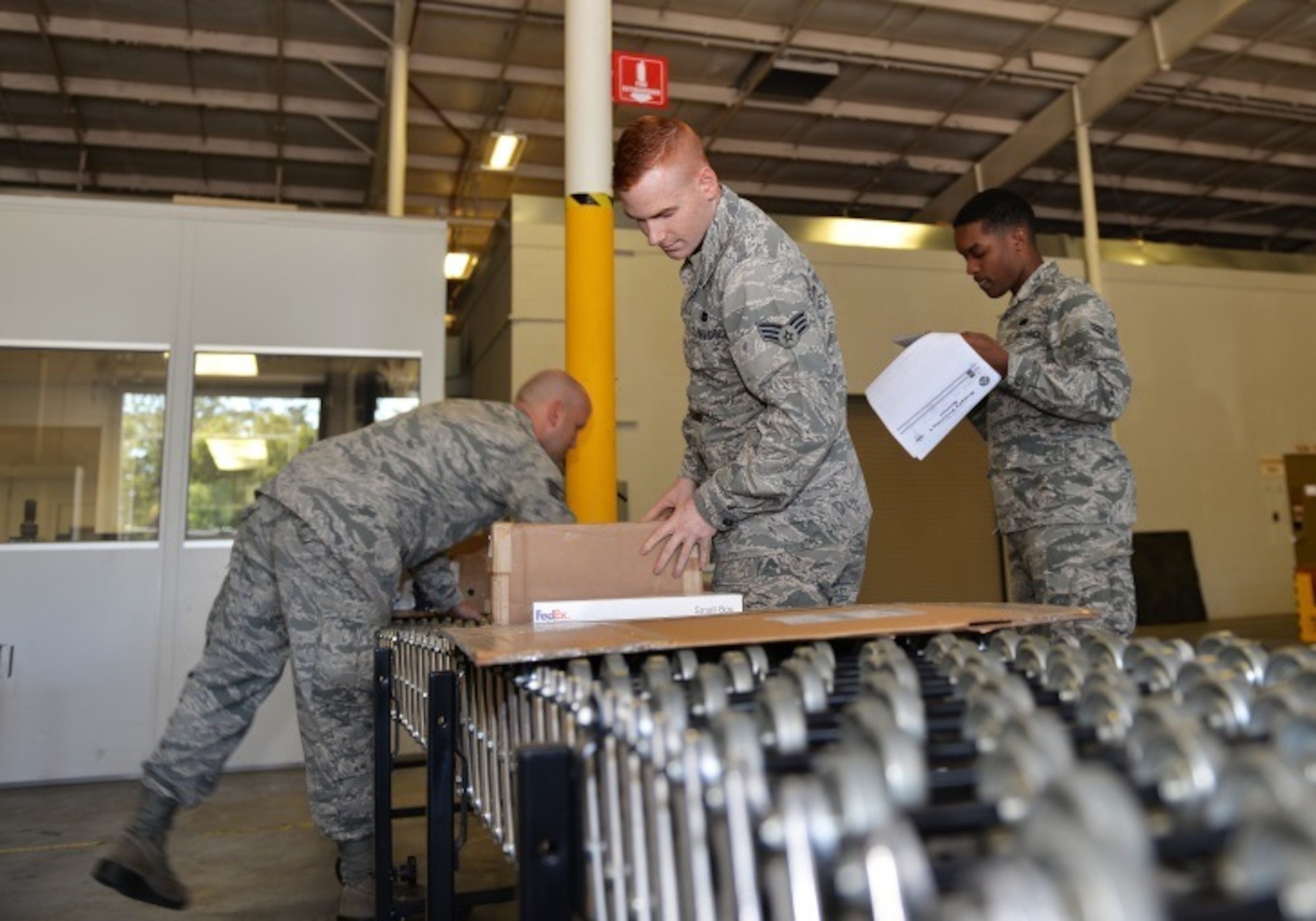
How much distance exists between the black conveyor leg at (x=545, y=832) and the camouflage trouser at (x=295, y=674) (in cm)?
165

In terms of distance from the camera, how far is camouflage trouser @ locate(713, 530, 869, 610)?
5.90ft

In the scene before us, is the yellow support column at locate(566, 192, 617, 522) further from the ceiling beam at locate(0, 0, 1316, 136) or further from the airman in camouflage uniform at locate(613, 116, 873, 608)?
the ceiling beam at locate(0, 0, 1316, 136)

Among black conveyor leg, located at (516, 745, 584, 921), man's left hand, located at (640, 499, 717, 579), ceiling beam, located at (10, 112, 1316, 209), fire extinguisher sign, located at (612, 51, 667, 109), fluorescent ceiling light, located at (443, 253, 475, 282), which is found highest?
ceiling beam, located at (10, 112, 1316, 209)

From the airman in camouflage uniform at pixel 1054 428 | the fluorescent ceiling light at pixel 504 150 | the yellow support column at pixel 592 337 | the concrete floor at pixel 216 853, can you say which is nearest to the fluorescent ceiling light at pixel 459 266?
the fluorescent ceiling light at pixel 504 150

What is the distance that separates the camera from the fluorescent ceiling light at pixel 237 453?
→ 4449 mm

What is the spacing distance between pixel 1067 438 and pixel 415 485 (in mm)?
1551

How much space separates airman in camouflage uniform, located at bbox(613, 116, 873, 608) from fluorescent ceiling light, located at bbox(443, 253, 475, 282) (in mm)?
7086

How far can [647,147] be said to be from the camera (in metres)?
1.79

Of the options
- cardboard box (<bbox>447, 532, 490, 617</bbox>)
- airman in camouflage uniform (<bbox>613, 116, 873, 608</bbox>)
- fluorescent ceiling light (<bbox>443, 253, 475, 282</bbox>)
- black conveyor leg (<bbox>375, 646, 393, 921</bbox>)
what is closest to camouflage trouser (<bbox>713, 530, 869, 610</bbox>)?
airman in camouflage uniform (<bbox>613, 116, 873, 608</bbox>)

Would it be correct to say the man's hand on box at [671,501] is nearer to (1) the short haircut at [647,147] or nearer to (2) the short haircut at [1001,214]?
(1) the short haircut at [647,147]

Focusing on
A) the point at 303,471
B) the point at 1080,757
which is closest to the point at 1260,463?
the point at 303,471

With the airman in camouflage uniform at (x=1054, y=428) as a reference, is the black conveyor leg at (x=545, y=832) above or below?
below

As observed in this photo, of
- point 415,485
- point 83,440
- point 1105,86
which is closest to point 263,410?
point 83,440

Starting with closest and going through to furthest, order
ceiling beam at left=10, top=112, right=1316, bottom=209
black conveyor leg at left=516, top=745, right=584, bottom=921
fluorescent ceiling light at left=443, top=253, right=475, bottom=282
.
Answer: black conveyor leg at left=516, top=745, right=584, bottom=921
ceiling beam at left=10, top=112, right=1316, bottom=209
fluorescent ceiling light at left=443, top=253, right=475, bottom=282
